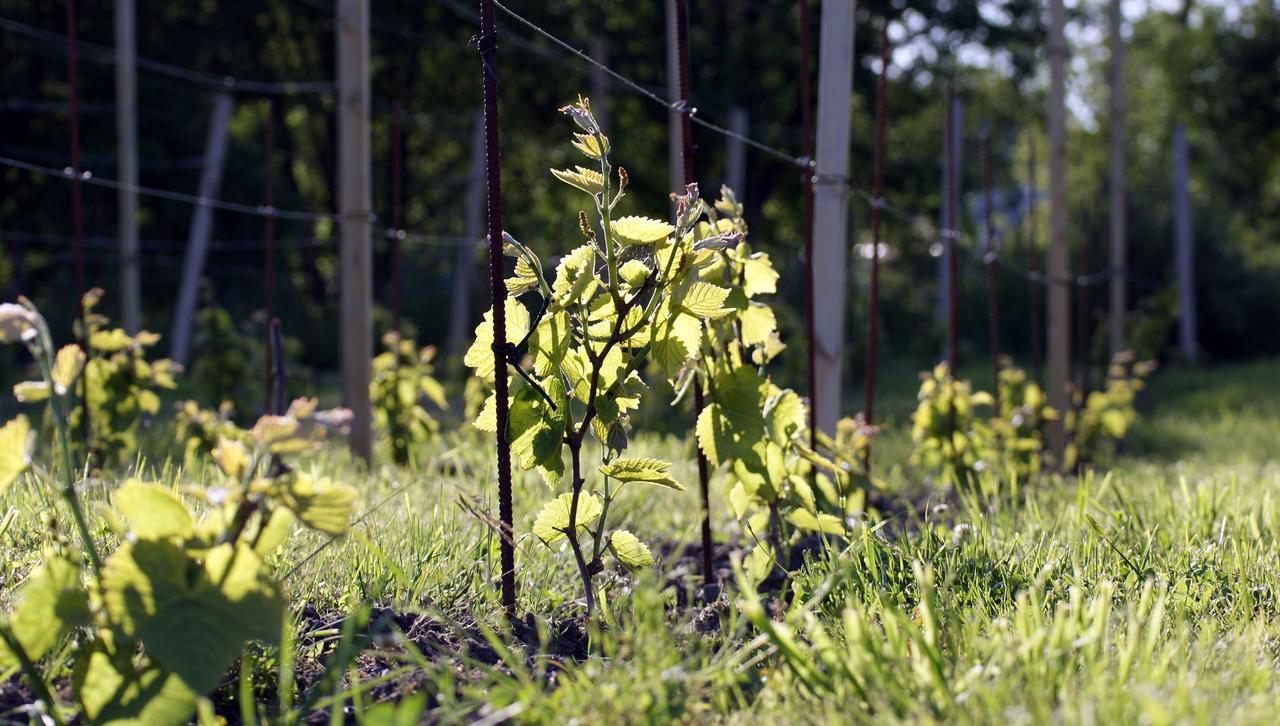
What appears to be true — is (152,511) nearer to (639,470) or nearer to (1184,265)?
(639,470)

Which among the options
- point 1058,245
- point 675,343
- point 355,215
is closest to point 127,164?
point 355,215

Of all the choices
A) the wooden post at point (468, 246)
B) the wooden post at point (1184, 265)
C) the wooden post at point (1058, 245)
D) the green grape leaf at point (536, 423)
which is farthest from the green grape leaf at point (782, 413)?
the wooden post at point (1184, 265)

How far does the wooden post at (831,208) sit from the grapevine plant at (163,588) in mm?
2366

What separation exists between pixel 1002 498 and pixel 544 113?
1506 centimetres

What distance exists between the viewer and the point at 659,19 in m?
16.6

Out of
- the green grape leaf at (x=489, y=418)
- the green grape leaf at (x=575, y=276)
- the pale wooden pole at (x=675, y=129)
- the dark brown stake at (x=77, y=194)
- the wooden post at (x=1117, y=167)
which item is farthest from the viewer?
the wooden post at (x=1117, y=167)

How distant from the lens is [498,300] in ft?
7.27

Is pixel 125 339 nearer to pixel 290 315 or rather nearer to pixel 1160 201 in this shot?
pixel 290 315

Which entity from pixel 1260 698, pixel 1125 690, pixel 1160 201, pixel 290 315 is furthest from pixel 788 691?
pixel 1160 201

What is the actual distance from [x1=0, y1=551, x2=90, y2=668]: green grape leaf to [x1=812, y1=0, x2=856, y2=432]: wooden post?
2.59 m

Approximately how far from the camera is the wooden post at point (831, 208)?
3.80 m

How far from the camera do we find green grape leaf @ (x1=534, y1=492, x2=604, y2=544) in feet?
7.54

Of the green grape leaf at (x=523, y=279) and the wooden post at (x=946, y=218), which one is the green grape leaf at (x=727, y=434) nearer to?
the green grape leaf at (x=523, y=279)

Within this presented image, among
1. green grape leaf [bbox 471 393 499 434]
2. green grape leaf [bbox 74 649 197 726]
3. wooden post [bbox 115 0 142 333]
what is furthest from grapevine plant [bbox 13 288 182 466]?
wooden post [bbox 115 0 142 333]
